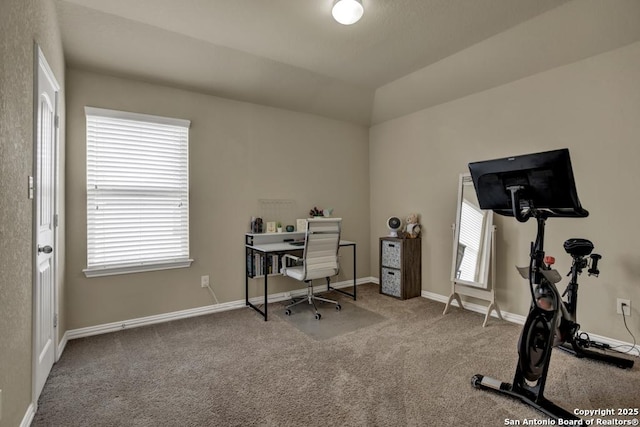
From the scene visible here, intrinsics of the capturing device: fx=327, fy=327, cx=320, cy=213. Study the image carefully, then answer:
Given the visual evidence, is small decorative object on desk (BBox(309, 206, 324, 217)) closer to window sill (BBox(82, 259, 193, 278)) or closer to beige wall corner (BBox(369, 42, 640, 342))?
beige wall corner (BBox(369, 42, 640, 342))

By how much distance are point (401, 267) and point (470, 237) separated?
2.99 feet

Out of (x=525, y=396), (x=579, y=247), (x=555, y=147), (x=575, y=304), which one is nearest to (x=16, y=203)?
(x=525, y=396)

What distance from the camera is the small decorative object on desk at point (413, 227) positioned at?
419 cm

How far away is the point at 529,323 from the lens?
1.90 meters

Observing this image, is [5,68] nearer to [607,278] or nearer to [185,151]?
[185,151]

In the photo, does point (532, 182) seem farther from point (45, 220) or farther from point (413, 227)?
point (45, 220)

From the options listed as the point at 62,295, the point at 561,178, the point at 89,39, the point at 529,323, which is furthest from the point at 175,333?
the point at 561,178

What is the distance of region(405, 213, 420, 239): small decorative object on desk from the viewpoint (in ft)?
13.8

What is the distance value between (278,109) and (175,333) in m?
2.78

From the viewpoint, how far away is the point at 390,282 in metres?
4.20

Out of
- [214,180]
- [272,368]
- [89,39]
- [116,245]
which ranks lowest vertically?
[272,368]

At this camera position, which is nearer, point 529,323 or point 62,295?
point 529,323

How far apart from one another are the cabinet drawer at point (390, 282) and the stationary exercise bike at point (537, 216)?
2029 mm

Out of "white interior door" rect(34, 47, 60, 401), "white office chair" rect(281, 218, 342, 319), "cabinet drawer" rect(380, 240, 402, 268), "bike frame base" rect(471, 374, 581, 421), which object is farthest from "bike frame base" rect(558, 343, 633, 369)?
"white interior door" rect(34, 47, 60, 401)
